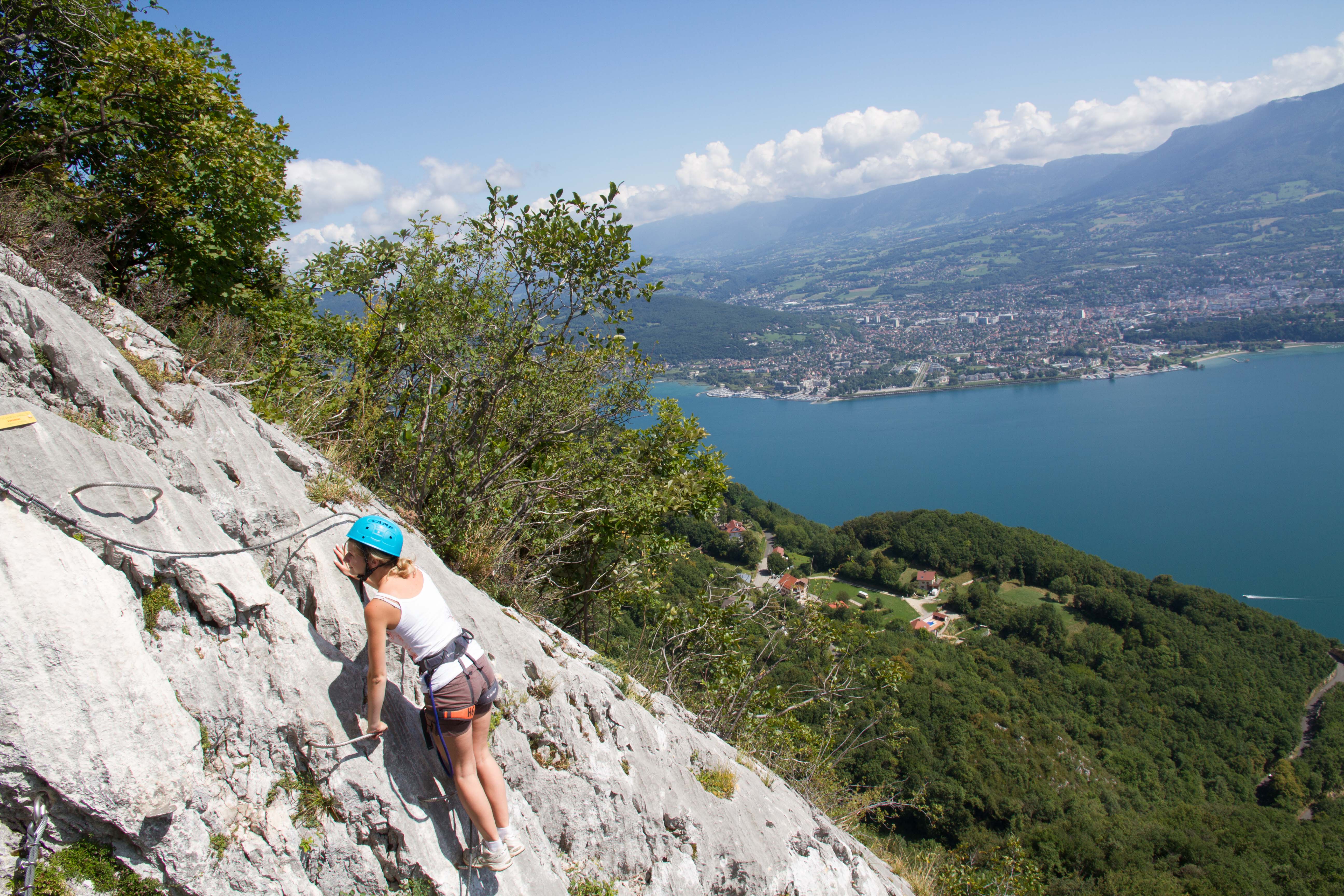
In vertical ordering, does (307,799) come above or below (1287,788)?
above

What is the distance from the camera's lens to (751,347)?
135125 mm

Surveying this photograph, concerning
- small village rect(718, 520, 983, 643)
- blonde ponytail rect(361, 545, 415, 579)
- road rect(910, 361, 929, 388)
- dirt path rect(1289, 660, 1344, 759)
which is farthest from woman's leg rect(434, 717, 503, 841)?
road rect(910, 361, 929, 388)

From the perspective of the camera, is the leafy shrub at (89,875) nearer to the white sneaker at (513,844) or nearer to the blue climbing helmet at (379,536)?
the blue climbing helmet at (379,536)

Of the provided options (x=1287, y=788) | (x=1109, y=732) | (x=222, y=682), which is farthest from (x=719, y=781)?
(x=1287, y=788)

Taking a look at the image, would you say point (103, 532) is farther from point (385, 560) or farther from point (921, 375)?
point (921, 375)

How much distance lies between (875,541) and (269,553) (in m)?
52.0

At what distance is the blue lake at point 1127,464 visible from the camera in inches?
1932

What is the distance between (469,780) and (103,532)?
80.2 inches

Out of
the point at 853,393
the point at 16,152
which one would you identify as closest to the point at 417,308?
the point at 16,152

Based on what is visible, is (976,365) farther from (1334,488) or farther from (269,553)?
(269,553)

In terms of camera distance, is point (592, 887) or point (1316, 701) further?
point (1316, 701)

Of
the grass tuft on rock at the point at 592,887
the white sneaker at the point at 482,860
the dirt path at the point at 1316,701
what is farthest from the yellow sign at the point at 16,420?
the dirt path at the point at 1316,701

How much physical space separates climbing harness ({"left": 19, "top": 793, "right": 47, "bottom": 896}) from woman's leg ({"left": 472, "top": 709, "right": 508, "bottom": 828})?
1643mm

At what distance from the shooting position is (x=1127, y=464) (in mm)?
65062
